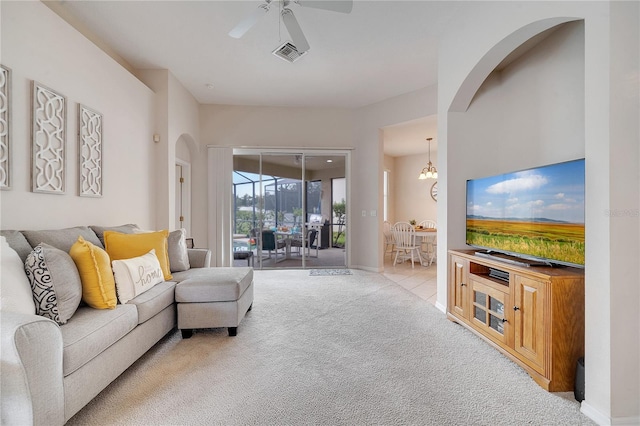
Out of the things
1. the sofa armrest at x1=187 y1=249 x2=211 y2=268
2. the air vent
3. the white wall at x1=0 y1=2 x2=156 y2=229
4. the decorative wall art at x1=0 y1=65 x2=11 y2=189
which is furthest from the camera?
the sofa armrest at x1=187 y1=249 x2=211 y2=268

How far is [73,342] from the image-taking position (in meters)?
1.47

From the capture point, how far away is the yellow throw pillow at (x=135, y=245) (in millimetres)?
2406


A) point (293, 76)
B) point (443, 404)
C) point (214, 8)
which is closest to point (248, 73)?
point (293, 76)

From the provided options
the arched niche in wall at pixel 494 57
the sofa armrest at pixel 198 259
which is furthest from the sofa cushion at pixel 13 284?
the arched niche in wall at pixel 494 57

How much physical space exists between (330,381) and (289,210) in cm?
387

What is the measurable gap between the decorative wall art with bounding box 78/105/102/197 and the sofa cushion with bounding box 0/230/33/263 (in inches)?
37.1

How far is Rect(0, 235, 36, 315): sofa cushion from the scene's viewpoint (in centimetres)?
146

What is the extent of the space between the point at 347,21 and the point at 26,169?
2985 millimetres

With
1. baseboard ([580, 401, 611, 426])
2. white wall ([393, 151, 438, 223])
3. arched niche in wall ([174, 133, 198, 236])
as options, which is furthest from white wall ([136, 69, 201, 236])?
white wall ([393, 151, 438, 223])

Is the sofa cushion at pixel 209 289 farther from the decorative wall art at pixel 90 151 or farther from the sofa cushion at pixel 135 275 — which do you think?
the decorative wall art at pixel 90 151

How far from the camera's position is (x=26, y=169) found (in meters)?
2.16

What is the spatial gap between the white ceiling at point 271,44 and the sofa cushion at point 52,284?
235 centimetres

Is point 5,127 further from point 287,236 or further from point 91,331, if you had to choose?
point 287,236

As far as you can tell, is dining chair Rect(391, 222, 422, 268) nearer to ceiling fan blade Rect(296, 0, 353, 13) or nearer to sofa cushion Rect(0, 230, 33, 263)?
ceiling fan blade Rect(296, 0, 353, 13)
